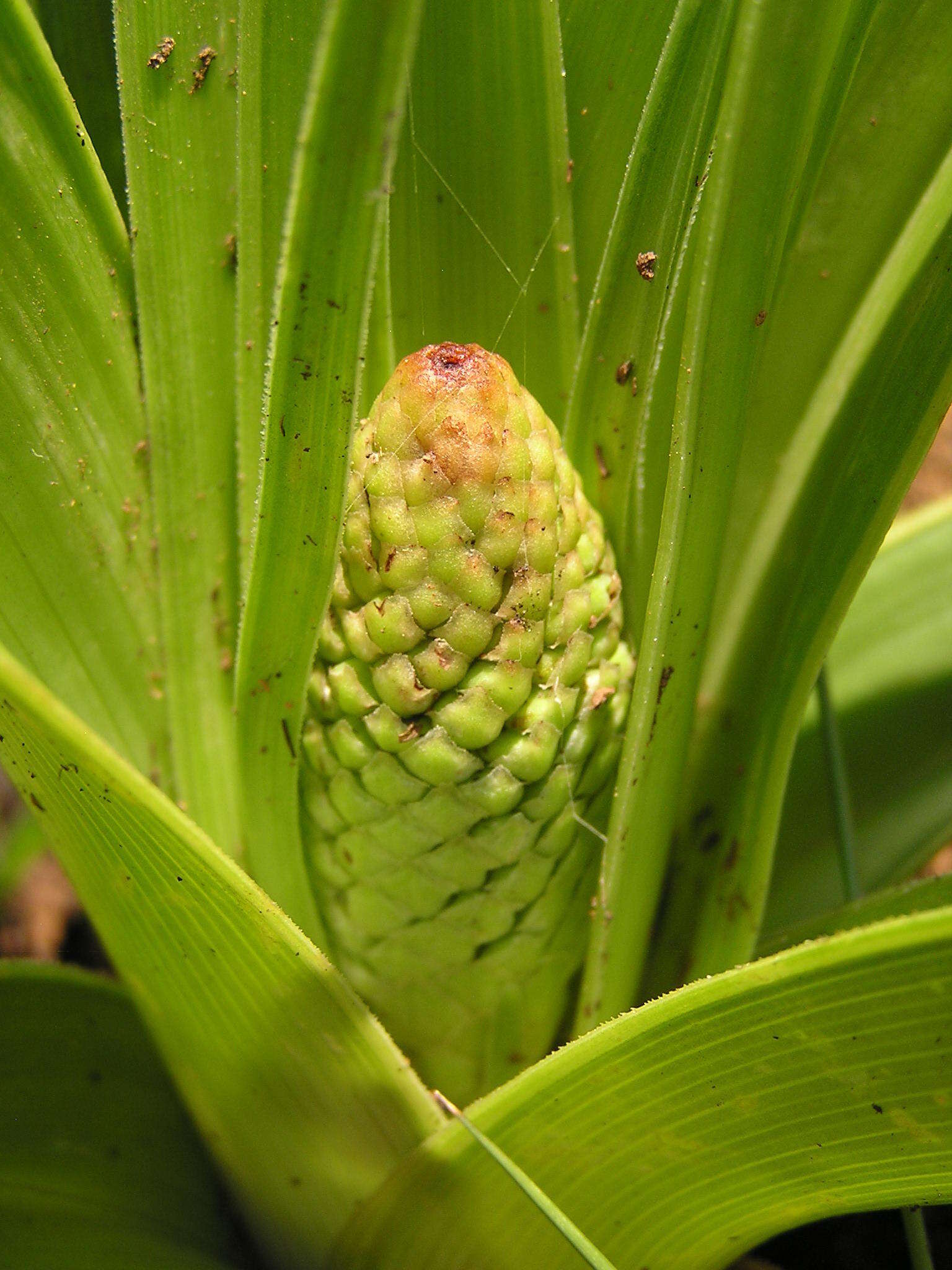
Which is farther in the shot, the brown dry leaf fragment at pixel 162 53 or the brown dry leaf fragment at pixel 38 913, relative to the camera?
the brown dry leaf fragment at pixel 38 913

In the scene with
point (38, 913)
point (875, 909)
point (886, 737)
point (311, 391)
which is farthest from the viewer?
point (38, 913)

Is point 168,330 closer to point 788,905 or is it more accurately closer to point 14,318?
point 14,318

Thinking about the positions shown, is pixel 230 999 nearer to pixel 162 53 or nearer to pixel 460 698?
pixel 460 698

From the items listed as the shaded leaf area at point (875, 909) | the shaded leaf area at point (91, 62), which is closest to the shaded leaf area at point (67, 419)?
the shaded leaf area at point (91, 62)

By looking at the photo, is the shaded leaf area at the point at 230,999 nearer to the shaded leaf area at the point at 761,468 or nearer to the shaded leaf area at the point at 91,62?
the shaded leaf area at the point at 761,468

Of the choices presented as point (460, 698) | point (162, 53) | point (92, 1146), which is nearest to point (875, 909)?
point (460, 698)

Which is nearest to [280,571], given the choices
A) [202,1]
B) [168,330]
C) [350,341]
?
[350,341]
